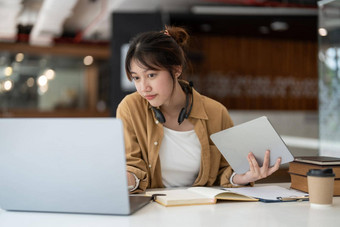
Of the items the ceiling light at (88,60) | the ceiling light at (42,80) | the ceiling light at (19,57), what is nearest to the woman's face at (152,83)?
the ceiling light at (19,57)

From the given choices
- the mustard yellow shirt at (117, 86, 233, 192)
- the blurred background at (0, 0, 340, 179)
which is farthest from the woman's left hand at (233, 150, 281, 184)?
the blurred background at (0, 0, 340, 179)

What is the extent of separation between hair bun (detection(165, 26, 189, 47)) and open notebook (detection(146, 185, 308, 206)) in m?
0.79

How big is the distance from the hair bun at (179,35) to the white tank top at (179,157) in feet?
1.49

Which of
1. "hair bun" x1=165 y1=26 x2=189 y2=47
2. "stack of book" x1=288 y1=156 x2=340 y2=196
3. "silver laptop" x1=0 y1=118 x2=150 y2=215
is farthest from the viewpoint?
"hair bun" x1=165 y1=26 x2=189 y2=47

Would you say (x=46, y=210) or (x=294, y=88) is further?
(x=294, y=88)

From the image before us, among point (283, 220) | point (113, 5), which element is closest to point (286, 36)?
point (113, 5)

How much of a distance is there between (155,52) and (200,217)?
35.0 inches

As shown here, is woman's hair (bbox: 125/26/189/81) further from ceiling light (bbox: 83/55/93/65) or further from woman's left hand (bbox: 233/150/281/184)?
ceiling light (bbox: 83/55/93/65)

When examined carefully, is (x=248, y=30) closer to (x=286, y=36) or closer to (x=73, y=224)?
(x=286, y=36)

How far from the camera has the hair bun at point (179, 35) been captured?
2.34 meters

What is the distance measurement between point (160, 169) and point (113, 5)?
634cm

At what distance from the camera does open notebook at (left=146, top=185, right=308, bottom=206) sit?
171 centimetres

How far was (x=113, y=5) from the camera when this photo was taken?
26.7 feet

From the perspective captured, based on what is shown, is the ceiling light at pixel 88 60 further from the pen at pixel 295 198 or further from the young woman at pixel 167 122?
the pen at pixel 295 198
